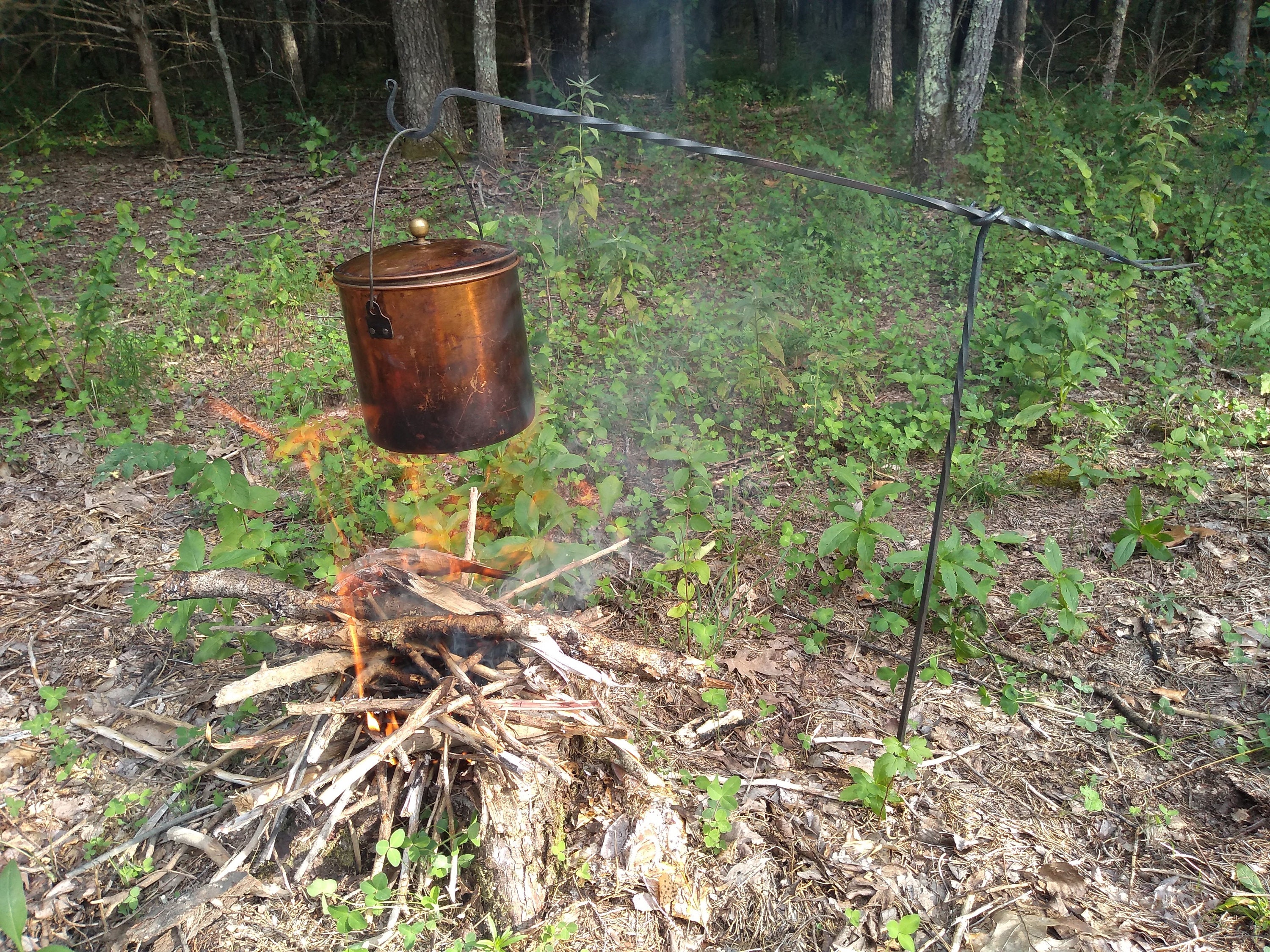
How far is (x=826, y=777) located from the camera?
8.94 feet

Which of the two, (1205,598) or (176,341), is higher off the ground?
(176,341)

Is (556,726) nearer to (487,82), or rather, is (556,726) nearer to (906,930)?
(906,930)

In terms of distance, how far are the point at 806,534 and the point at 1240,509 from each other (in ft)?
7.08

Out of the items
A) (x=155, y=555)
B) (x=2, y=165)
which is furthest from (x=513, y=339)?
(x=2, y=165)

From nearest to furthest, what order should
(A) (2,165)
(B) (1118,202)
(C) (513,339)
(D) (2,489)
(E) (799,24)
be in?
(C) (513,339), (D) (2,489), (B) (1118,202), (A) (2,165), (E) (799,24)

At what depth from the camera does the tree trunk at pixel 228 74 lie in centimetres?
836

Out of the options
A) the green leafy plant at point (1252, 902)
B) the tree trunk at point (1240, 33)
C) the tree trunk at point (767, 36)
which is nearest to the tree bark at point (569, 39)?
the tree trunk at point (767, 36)

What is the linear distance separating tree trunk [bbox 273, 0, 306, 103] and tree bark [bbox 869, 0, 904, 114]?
727 centimetres

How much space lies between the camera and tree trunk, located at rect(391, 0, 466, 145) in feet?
28.3

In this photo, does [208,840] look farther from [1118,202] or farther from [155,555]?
[1118,202]

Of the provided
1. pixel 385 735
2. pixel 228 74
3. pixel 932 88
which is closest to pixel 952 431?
pixel 385 735

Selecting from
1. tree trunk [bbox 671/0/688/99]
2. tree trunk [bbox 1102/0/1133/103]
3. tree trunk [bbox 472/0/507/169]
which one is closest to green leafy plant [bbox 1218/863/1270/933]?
tree trunk [bbox 472/0/507/169]

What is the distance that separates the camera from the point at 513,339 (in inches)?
104

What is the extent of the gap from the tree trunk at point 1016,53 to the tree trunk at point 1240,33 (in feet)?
7.71
